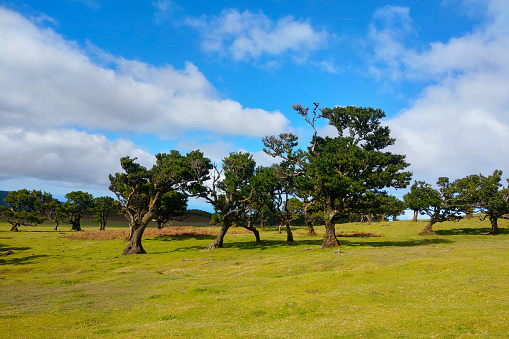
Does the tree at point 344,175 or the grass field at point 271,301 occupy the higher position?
the tree at point 344,175

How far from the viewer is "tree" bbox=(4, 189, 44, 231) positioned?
94375 millimetres

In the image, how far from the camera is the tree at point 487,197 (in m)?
67.6

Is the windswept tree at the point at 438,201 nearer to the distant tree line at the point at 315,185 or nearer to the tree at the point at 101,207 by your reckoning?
the distant tree line at the point at 315,185

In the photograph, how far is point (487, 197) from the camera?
67.8m

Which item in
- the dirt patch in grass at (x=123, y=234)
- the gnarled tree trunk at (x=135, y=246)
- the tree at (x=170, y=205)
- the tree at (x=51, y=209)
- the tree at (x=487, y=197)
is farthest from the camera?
the tree at (x=51, y=209)

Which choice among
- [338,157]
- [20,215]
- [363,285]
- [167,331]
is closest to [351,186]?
[338,157]

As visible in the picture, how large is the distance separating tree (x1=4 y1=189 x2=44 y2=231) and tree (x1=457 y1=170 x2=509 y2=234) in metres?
120

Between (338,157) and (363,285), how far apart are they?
29052 millimetres

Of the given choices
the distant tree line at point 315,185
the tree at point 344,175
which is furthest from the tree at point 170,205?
the tree at point 344,175

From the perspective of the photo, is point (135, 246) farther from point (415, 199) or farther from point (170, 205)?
point (415, 199)

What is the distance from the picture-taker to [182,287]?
26344 mm

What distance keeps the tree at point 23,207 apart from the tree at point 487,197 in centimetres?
11999

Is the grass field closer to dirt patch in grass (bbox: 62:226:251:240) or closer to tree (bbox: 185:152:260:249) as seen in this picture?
tree (bbox: 185:152:260:249)

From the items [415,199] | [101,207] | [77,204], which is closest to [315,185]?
[415,199]
